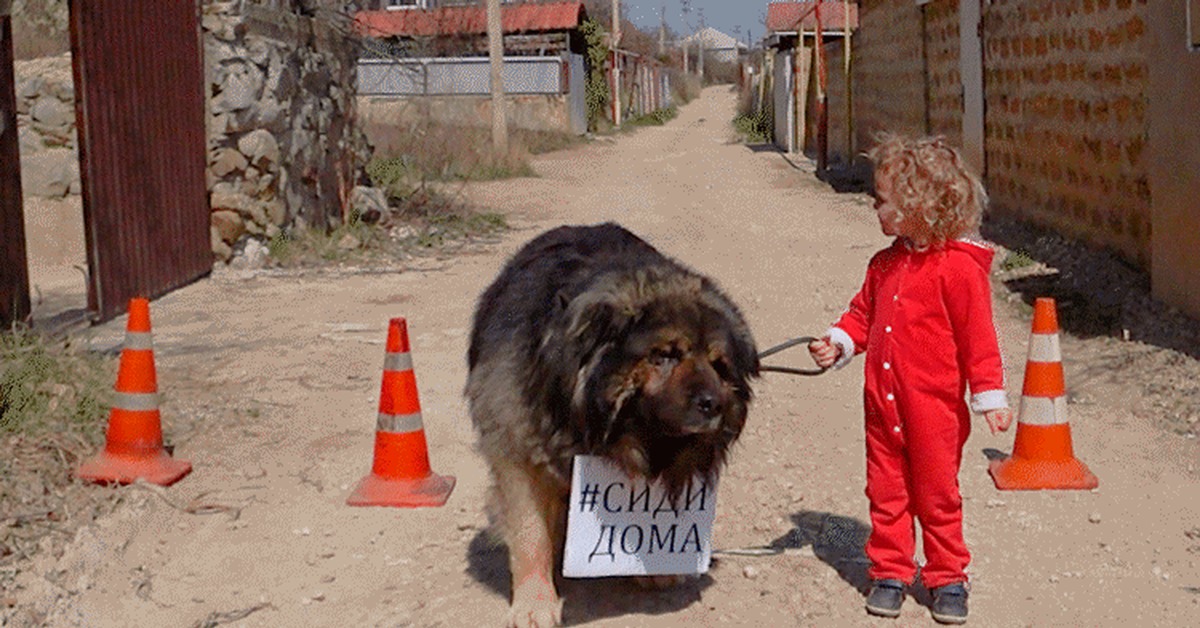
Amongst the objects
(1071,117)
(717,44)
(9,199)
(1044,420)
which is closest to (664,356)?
(1044,420)

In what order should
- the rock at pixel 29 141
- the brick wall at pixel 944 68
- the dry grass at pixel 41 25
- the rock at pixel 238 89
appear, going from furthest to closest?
the dry grass at pixel 41 25, the brick wall at pixel 944 68, the rock at pixel 29 141, the rock at pixel 238 89

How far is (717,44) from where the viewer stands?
488ft

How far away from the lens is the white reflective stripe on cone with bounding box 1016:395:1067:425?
5770 millimetres

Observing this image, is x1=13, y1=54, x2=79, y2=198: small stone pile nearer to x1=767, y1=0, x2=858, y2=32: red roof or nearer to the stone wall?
the stone wall

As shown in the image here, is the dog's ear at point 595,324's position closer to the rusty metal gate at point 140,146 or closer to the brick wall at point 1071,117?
the brick wall at point 1071,117

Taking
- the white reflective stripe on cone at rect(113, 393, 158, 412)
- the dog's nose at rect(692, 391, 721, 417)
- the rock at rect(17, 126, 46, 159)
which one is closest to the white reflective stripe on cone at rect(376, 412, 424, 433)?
the white reflective stripe on cone at rect(113, 393, 158, 412)

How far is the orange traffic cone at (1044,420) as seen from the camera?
18.9ft

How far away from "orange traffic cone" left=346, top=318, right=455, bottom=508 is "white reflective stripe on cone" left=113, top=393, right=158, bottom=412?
3.33 feet

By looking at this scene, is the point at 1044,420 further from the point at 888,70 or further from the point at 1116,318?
the point at 888,70

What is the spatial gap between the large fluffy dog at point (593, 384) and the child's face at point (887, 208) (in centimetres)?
55

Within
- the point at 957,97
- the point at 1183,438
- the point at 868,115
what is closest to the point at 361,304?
the point at 1183,438

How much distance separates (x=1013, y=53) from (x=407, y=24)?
2934cm

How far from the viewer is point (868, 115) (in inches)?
894

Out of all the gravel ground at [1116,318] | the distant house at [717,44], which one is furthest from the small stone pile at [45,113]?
the distant house at [717,44]
